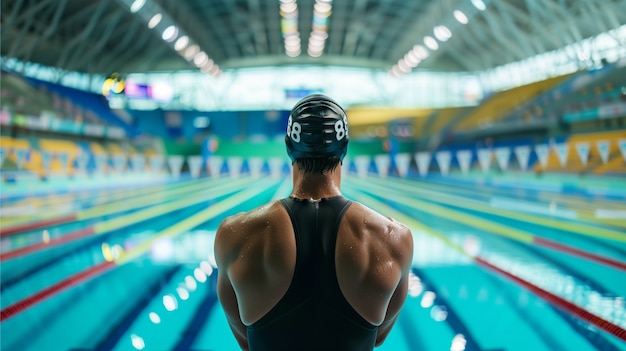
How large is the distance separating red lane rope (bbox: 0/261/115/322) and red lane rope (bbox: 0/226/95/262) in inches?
47.7

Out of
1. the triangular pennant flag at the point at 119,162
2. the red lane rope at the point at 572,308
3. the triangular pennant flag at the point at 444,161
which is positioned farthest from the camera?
the triangular pennant flag at the point at 444,161

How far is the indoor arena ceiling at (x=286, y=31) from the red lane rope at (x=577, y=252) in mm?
10213

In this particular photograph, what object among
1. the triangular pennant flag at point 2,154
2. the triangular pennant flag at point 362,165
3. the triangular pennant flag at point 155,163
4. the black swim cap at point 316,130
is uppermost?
the black swim cap at point 316,130

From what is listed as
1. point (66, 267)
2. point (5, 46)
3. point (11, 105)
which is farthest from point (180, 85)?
point (66, 267)

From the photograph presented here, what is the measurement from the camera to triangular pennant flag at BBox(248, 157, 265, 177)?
82.2 ft

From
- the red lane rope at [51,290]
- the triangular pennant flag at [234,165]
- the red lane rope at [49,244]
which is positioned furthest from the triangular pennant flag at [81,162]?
the red lane rope at [51,290]

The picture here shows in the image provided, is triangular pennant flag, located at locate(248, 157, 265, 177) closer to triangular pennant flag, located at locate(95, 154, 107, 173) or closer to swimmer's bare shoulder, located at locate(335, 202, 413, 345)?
triangular pennant flag, located at locate(95, 154, 107, 173)

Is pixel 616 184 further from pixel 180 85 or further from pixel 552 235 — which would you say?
pixel 180 85

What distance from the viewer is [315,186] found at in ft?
4.14

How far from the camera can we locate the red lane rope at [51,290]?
3.32 m

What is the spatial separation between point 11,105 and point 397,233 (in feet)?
64.1

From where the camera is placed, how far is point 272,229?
115 cm

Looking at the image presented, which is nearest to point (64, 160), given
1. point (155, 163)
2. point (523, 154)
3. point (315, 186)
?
point (155, 163)

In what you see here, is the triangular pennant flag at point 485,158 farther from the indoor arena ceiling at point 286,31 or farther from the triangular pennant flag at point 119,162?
the triangular pennant flag at point 119,162
